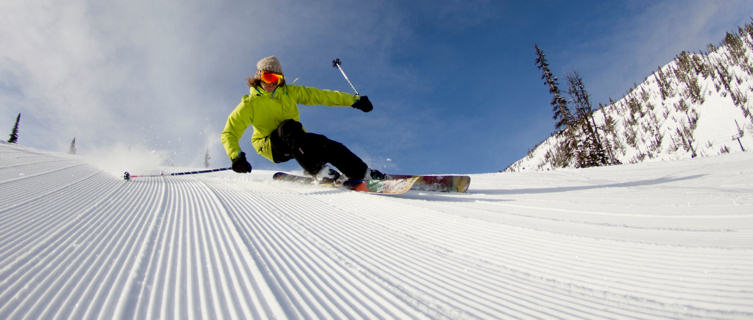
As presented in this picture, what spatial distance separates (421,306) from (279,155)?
373 cm

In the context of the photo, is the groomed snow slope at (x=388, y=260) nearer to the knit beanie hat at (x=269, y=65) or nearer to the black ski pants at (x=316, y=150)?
the black ski pants at (x=316, y=150)

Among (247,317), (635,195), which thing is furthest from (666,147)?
(247,317)

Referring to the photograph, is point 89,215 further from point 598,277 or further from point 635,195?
point 635,195

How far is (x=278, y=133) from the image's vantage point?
13.4ft

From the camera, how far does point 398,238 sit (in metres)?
1.75

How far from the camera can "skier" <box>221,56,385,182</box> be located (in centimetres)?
394

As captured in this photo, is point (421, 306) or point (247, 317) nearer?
point (247, 317)

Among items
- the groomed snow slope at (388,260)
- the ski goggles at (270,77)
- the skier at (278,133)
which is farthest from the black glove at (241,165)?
the groomed snow slope at (388,260)

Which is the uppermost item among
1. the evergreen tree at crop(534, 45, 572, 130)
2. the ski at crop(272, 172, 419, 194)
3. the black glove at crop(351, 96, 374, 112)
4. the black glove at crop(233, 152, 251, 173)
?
the evergreen tree at crop(534, 45, 572, 130)

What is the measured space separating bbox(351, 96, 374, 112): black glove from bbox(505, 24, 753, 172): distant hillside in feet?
88.2

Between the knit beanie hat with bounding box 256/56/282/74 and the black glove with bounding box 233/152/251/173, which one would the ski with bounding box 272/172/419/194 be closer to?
the black glove with bounding box 233/152/251/173

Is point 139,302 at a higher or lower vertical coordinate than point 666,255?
lower

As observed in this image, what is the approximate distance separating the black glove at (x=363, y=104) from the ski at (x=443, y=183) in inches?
61.8

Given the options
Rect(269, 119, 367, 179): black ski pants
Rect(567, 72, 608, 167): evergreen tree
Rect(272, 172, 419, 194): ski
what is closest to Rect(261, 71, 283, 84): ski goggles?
Rect(269, 119, 367, 179): black ski pants
